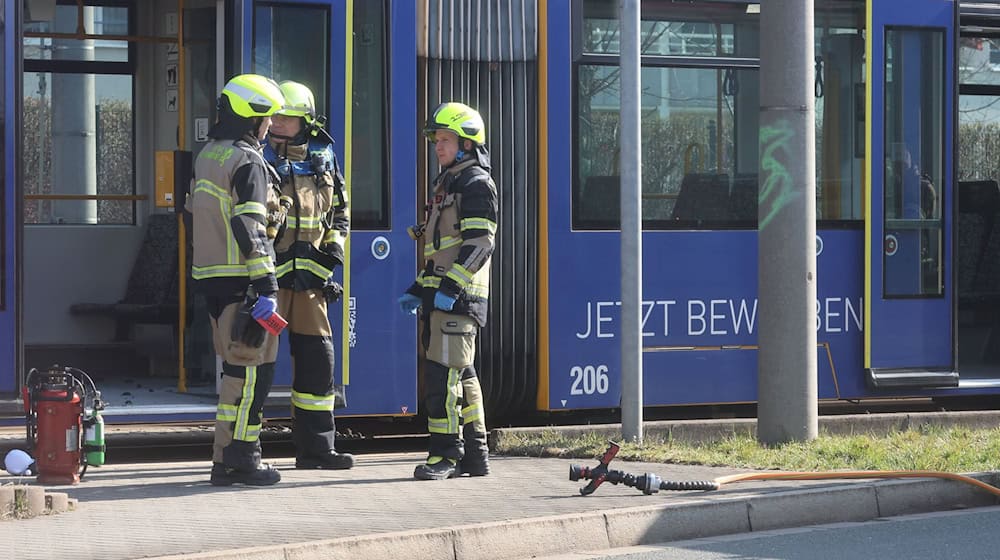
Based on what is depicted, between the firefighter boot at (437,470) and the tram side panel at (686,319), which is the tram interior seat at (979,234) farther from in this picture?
the firefighter boot at (437,470)

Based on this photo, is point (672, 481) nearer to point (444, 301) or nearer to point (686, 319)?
point (444, 301)

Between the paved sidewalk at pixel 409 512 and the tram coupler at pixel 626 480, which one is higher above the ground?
the tram coupler at pixel 626 480

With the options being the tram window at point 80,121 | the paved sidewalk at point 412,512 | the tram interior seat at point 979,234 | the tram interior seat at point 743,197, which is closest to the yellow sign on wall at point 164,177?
the tram window at point 80,121

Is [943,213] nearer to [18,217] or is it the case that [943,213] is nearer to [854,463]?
[854,463]

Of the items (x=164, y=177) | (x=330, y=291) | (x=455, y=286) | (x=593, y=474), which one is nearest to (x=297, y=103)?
(x=330, y=291)

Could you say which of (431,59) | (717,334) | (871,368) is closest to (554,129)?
(431,59)

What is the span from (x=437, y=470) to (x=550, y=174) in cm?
277

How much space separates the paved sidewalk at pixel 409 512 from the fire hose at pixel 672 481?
5cm

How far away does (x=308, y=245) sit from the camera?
340 inches

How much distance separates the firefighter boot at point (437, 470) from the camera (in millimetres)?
8586

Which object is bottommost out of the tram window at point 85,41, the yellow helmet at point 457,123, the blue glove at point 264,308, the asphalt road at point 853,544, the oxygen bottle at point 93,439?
the asphalt road at point 853,544

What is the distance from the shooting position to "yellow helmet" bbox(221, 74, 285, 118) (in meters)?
8.07

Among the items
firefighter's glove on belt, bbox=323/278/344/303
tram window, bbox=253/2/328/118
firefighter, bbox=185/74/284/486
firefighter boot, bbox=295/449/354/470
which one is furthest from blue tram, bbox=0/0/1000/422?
firefighter, bbox=185/74/284/486

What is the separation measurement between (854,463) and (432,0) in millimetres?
4066
